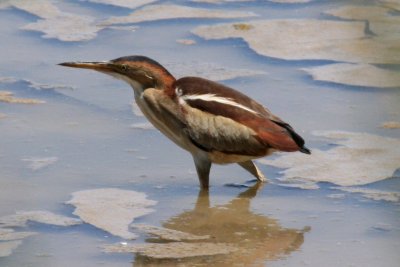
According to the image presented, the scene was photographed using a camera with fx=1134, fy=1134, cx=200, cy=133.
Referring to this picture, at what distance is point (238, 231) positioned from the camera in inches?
208

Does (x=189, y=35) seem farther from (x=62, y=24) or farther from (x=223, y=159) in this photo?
(x=223, y=159)

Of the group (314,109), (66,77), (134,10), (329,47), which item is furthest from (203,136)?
(134,10)

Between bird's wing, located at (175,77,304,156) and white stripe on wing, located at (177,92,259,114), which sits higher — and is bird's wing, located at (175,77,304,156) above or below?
below

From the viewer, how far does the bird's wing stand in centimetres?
577

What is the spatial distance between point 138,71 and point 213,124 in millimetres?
530

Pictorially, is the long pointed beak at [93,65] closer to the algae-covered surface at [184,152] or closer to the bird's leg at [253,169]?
the algae-covered surface at [184,152]

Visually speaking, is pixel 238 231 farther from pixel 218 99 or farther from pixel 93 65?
pixel 93 65

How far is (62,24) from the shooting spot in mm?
8812

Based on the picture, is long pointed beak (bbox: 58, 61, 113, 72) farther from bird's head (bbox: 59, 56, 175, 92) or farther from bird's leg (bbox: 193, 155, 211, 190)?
bird's leg (bbox: 193, 155, 211, 190)

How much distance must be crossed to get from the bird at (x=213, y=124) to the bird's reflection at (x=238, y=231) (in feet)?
0.66

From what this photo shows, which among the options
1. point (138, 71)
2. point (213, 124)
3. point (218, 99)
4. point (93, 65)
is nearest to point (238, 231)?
point (213, 124)

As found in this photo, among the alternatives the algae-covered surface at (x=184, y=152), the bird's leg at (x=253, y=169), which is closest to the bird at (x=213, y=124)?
the bird's leg at (x=253, y=169)

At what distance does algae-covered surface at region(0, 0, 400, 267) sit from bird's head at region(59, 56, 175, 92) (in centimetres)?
46

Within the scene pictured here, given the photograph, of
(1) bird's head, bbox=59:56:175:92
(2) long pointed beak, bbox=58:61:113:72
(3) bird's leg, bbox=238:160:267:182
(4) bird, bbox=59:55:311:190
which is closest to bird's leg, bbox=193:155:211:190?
(4) bird, bbox=59:55:311:190
